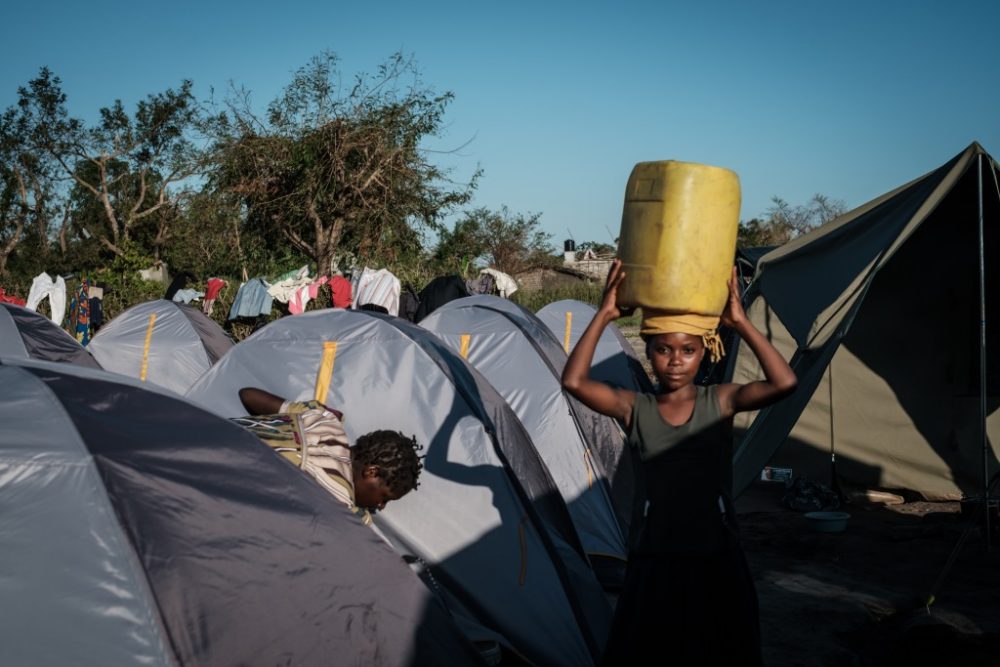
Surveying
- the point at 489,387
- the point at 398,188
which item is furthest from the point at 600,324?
the point at 398,188

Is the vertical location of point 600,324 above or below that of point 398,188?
below

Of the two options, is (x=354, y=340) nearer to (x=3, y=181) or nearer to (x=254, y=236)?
(x=254, y=236)

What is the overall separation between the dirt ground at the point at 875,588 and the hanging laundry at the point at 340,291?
271 inches

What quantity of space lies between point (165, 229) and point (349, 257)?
17930 millimetres

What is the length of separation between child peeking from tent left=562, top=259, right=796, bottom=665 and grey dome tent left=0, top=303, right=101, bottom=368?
634cm

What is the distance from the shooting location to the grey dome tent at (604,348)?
8.75 m

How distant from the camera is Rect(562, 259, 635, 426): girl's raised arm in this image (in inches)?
116

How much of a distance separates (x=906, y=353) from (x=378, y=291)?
702 cm

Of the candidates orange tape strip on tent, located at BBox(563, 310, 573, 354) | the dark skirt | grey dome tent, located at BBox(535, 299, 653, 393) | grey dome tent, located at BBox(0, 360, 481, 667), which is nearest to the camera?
grey dome tent, located at BBox(0, 360, 481, 667)

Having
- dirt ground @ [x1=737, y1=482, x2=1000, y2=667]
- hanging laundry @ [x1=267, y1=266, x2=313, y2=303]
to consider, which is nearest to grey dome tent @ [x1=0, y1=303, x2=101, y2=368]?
hanging laundry @ [x1=267, y1=266, x2=313, y2=303]

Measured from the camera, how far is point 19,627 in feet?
7.75

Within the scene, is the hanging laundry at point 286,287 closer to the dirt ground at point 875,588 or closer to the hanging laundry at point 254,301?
the hanging laundry at point 254,301

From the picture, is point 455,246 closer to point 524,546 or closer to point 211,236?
Result: point 211,236

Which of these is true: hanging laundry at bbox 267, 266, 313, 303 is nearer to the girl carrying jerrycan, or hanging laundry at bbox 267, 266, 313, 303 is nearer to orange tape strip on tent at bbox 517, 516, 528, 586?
orange tape strip on tent at bbox 517, 516, 528, 586
